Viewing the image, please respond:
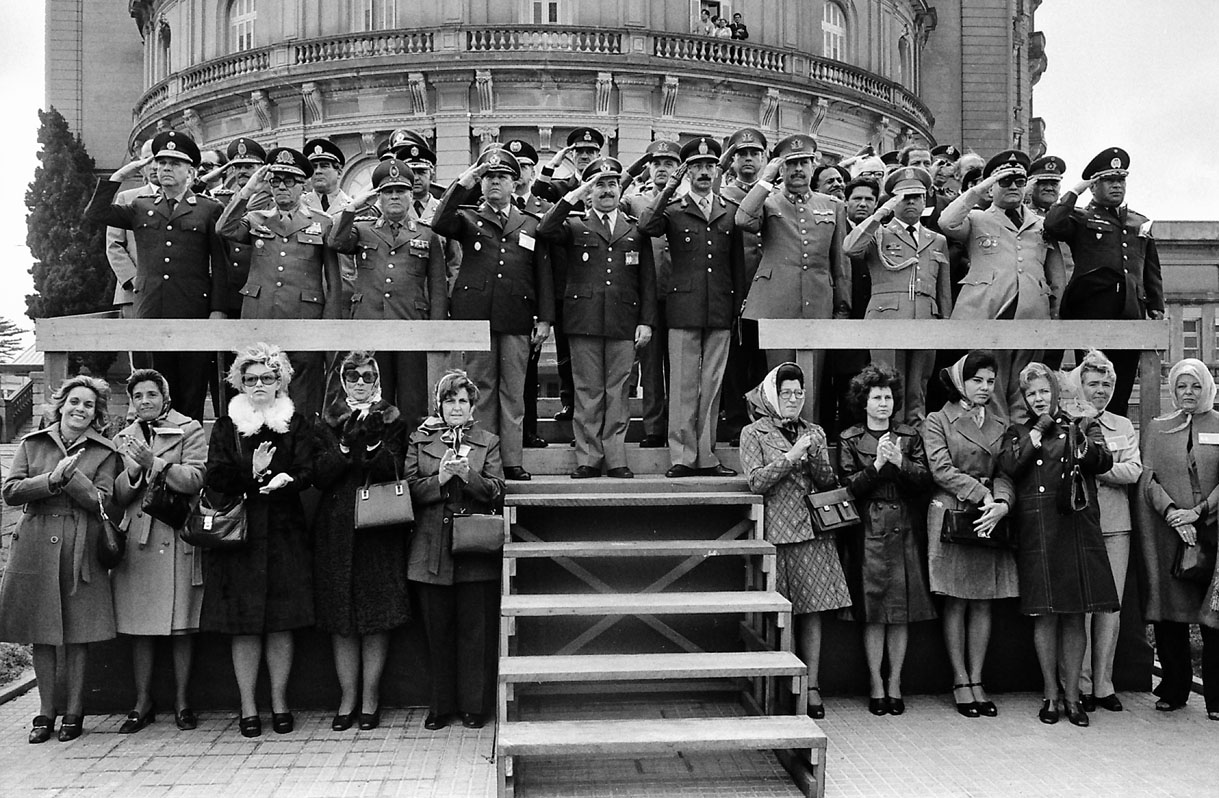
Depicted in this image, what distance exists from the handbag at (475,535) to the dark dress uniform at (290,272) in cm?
192

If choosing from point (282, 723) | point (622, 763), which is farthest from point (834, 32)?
point (282, 723)

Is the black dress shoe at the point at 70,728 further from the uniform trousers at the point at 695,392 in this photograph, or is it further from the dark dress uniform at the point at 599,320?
the uniform trousers at the point at 695,392

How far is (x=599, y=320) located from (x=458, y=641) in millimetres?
2310

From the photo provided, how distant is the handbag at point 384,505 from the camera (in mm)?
5633

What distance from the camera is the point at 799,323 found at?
6426mm

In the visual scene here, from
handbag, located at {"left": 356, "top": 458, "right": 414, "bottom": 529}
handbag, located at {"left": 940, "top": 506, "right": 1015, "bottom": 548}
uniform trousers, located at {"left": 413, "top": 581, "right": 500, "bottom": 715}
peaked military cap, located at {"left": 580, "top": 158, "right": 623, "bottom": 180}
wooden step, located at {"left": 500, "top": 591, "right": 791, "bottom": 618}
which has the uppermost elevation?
peaked military cap, located at {"left": 580, "top": 158, "right": 623, "bottom": 180}

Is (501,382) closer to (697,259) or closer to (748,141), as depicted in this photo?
(697,259)

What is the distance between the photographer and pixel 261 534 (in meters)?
5.64

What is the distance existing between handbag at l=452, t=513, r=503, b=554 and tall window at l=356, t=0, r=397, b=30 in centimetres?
1997

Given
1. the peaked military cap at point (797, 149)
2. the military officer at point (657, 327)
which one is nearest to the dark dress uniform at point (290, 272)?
the military officer at point (657, 327)

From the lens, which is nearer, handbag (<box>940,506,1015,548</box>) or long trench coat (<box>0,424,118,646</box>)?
long trench coat (<box>0,424,118,646</box>)

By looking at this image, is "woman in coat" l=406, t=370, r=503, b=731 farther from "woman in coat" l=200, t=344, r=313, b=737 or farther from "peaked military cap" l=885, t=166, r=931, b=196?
"peaked military cap" l=885, t=166, r=931, b=196

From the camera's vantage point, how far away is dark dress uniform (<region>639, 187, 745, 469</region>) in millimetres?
6844

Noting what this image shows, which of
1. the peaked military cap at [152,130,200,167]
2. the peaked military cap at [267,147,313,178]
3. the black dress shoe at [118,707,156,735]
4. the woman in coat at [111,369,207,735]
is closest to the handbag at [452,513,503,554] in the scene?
the woman in coat at [111,369,207,735]
